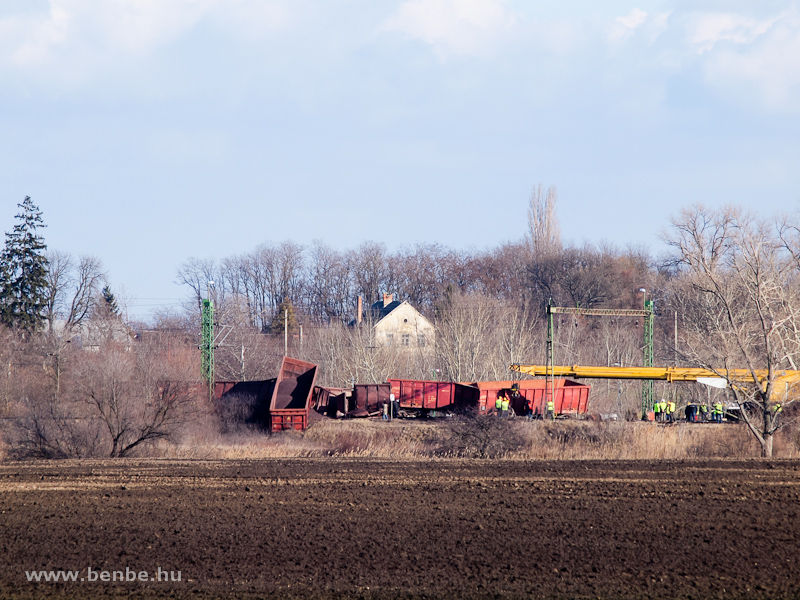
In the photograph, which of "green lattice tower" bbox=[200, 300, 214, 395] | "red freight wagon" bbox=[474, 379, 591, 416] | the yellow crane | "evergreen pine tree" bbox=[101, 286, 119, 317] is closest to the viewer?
the yellow crane

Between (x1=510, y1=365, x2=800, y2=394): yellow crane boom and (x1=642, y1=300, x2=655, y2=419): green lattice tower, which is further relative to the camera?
(x1=642, y1=300, x2=655, y2=419): green lattice tower

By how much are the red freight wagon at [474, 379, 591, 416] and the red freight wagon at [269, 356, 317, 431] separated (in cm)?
869

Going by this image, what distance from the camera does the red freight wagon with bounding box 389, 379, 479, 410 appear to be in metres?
37.7

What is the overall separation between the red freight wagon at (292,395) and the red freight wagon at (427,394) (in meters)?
5.71

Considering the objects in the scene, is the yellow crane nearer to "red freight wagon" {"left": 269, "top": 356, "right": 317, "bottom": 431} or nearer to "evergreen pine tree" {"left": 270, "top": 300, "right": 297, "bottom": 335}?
"red freight wagon" {"left": 269, "top": 356, "right": 317, "bottom": 431}

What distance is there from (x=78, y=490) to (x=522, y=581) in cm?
1173

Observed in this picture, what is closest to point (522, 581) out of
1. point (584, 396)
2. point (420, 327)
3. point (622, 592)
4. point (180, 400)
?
point (622, 592)

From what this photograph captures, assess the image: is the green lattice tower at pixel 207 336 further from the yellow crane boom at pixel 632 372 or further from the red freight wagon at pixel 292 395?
the yellow crane boom at pixel 632 372

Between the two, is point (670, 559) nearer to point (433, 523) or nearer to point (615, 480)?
point (433, 523)

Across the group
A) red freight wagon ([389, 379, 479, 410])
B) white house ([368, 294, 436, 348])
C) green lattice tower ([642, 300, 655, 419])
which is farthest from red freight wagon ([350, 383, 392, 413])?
white house ([368, 294, 436, 348])

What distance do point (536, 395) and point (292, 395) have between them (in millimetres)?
12274

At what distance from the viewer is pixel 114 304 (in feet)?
235

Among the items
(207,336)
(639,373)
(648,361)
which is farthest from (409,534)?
(648,361)

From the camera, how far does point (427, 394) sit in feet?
124
